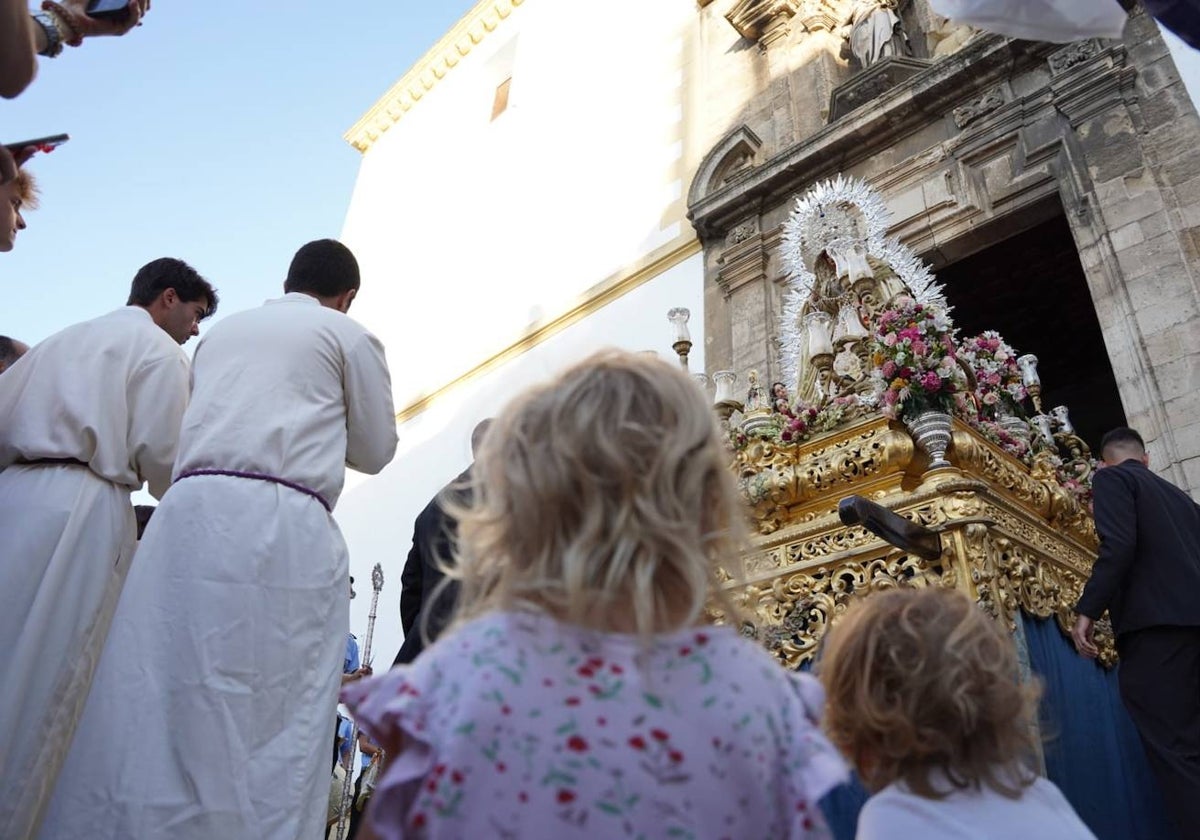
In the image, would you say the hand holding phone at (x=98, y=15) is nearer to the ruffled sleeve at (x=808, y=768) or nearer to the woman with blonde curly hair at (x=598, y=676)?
the woman with blonde curly hair at (x=598, y=676)

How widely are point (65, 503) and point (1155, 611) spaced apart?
3.10 metres

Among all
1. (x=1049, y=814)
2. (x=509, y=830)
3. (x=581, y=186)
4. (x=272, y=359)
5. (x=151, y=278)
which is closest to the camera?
(x=509, y=830)

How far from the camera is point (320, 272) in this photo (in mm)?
2242

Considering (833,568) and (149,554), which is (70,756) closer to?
(149,554)

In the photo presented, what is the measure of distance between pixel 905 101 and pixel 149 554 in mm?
5709

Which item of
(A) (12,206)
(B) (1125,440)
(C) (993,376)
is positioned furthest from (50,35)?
(B) (1125,440)

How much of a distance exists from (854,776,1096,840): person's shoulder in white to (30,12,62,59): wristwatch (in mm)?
1903

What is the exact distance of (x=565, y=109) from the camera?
10133mm

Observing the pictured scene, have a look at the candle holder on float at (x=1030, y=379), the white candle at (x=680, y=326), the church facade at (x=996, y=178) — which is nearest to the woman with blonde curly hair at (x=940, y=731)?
the white candle at (x=680, y=326)

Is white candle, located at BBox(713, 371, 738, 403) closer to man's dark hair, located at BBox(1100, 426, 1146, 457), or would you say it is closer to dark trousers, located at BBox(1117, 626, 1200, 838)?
man's dark hair, located at BBox(1100, 426, 1146, 457)

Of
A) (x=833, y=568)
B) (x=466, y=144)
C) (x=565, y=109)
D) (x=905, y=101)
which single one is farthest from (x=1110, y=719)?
(x=466, y=144)

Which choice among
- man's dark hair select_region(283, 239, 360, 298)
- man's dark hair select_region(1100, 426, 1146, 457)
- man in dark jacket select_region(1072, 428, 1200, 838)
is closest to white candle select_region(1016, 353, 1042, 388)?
man's dark hair select_region(1100, 426, 1146, 457)

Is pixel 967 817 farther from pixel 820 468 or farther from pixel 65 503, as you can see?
pixel 65 503

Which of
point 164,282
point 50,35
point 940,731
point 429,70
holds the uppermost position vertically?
point 429,70
